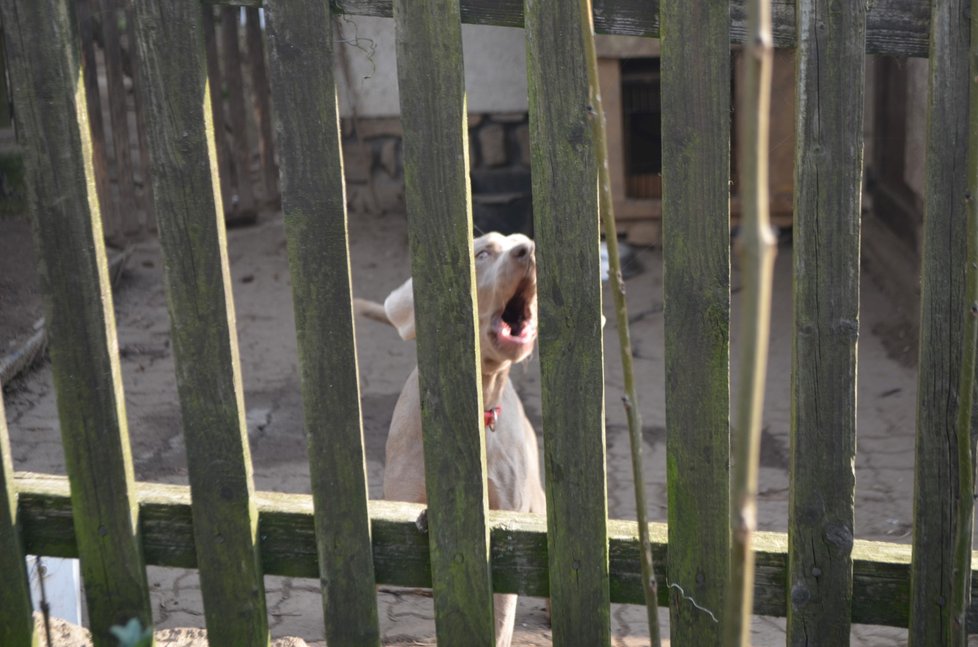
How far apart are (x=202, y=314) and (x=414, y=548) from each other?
0.64 metres

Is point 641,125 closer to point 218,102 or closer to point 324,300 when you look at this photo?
point 218,102

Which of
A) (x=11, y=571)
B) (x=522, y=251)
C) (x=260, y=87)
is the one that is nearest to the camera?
(x=11, y=571)

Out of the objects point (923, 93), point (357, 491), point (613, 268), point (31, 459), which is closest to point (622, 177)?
point (923, 93)

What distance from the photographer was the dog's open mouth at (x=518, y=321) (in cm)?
348

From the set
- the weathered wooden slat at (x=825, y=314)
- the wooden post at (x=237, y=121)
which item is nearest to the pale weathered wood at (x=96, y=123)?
the wooden post at (x=237, y=121)

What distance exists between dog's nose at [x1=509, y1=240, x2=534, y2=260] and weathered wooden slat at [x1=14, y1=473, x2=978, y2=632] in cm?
110

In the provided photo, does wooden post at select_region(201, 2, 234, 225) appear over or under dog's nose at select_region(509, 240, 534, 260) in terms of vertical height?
over

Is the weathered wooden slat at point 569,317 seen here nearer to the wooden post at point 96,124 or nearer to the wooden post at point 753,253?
the wooden post at point 753,253

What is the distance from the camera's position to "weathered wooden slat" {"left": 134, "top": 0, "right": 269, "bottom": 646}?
2211 mm

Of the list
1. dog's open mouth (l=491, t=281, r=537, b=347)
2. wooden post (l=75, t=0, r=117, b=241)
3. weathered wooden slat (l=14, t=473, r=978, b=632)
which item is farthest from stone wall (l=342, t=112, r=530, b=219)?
weathered wooden slat (l=14, t=473, r=978, b=632)

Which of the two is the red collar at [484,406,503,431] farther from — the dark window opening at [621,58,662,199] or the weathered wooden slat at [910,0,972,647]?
the dark window opening at [621,58,662,199]

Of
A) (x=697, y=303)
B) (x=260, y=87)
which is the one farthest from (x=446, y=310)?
(x=260, y=87)

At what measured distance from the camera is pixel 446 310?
2.26 metres

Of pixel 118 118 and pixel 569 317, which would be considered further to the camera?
pixel 118 118
